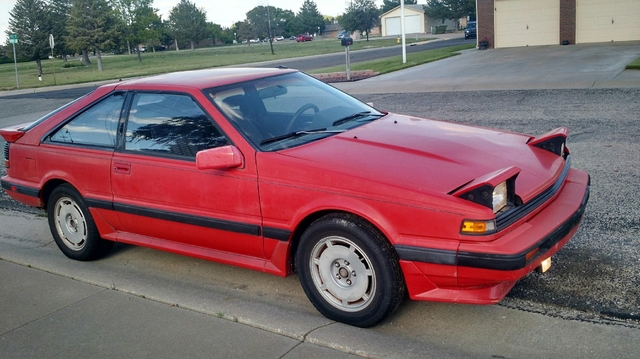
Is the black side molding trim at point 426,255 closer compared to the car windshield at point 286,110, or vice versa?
the black side molding trim at point 426,255

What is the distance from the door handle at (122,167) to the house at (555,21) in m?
29.1

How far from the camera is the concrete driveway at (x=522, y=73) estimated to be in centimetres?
1527

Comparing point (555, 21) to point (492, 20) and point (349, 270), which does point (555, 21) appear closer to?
point (492, 20)

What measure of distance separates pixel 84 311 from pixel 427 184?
2.51 metres

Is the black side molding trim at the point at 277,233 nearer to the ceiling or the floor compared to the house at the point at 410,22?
nearer to the floor

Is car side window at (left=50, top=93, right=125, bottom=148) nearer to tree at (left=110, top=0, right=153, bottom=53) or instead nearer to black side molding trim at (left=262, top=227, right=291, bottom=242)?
black side molding trim at (left=262, top=227, right=291, bottom=242)

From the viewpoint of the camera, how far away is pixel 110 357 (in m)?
3.66

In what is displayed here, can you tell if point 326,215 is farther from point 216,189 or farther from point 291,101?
point 291,101

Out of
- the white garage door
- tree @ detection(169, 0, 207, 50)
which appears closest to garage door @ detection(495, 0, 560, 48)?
the white garage door

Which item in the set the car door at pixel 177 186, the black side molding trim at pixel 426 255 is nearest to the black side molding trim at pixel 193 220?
the car door at pixel 177 186

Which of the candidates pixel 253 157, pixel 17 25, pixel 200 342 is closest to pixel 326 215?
pixel 253 157

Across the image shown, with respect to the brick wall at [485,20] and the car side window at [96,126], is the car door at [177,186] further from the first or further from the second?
the brick wall at [485,20]

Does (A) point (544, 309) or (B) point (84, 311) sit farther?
(B) point (84, 311)

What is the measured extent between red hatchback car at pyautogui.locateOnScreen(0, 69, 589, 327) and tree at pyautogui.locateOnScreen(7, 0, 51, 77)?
49.1 meters
